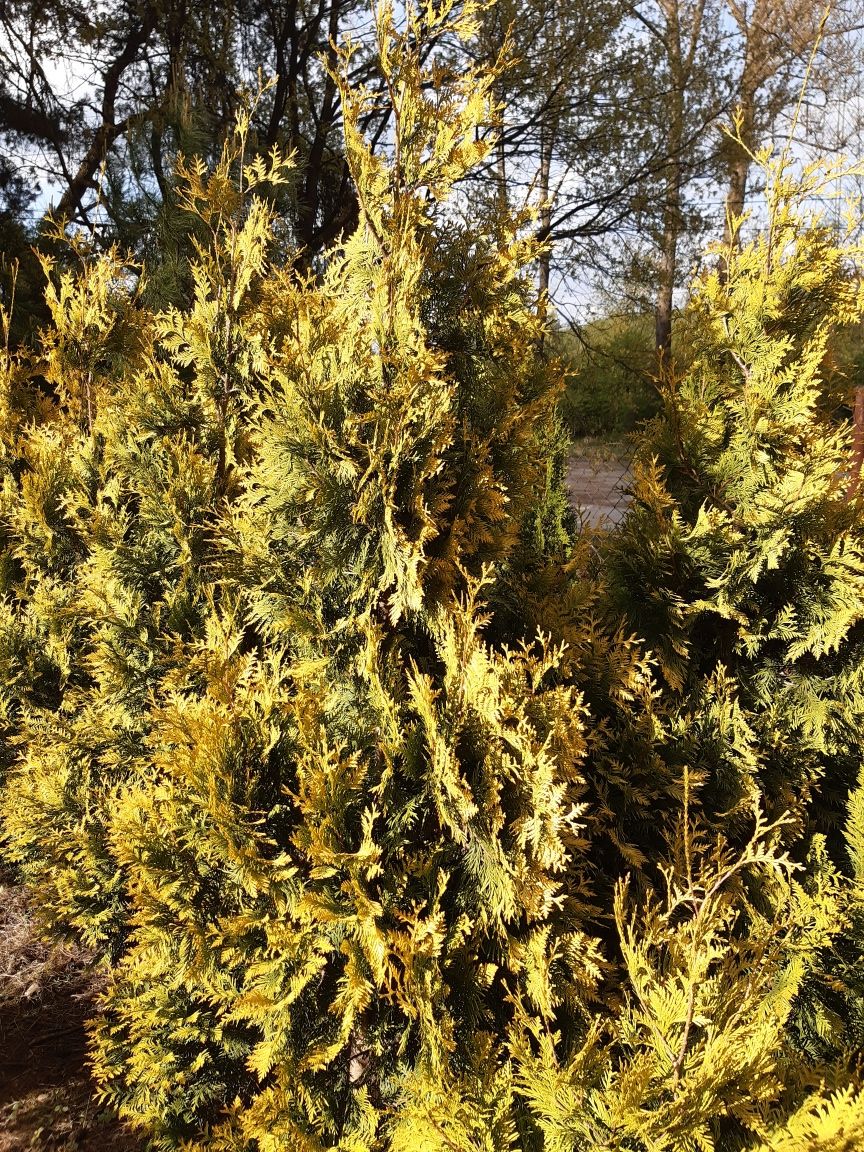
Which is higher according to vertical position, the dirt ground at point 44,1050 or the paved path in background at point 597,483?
the paved path in background at point 597,483

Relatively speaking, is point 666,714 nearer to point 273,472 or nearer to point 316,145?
point 273,472

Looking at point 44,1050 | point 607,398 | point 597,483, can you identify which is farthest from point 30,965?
point 607,398

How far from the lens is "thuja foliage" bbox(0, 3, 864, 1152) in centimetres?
210

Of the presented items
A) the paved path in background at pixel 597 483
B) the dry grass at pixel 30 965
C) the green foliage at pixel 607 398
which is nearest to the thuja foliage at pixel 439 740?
the dry grass at pixel 30 965

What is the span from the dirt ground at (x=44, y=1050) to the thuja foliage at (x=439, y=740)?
19cm

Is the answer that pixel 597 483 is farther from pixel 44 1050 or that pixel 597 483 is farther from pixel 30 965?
pixel 44 1050

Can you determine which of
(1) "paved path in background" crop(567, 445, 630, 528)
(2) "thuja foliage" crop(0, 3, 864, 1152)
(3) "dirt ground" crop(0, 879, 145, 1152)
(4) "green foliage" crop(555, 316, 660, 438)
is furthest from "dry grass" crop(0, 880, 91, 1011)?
(4) "green foliage" crop(555, 316, 660, 438)

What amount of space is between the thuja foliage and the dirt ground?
0.19 m

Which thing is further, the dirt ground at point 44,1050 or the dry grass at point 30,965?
the dry grass at point 30,965

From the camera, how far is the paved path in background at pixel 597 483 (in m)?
8.05

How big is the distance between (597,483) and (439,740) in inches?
320

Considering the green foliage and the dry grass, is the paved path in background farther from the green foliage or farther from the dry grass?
the dry grass

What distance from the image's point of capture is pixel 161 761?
2.44m

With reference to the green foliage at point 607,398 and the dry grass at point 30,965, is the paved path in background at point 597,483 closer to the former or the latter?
the green foliage at point 607,398
